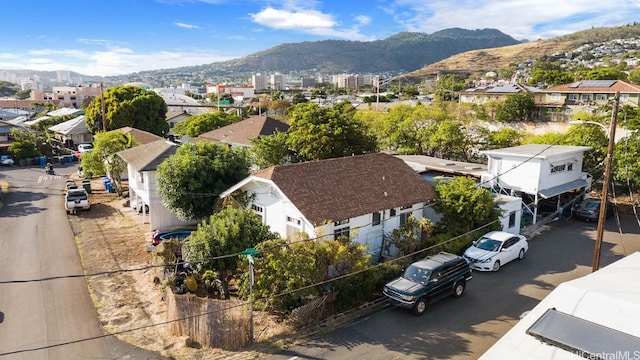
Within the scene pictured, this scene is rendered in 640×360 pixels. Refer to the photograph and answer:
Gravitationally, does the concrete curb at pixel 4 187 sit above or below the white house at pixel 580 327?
below

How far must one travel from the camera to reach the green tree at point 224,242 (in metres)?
16.4

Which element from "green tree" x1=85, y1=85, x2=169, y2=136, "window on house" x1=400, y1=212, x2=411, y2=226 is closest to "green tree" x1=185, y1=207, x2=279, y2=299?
"window on house" x1=400, y1=212, x2=411, y2=226

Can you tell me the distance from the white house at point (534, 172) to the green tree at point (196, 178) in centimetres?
1661

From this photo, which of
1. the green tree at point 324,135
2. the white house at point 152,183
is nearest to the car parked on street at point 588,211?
the green tree at point 324,135

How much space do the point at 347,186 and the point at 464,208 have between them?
20.6 ft

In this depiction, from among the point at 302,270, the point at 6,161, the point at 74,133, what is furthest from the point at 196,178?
the point at 74,133

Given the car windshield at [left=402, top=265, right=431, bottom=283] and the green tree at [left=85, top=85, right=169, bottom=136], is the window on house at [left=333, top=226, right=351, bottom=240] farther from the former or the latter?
the green tree at [left=85, top=85, right=169, bottom=136]

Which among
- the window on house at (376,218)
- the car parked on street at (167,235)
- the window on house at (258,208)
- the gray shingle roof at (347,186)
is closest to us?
the gray shingle roof at (347,186)

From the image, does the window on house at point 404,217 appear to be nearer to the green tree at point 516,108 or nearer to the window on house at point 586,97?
the green tree at point 516,108

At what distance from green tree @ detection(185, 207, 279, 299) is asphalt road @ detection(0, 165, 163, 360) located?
3815 mm

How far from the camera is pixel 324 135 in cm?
3045

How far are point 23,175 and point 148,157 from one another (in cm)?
2753

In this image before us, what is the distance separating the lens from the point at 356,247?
16859mm

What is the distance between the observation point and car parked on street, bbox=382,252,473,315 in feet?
52.7
